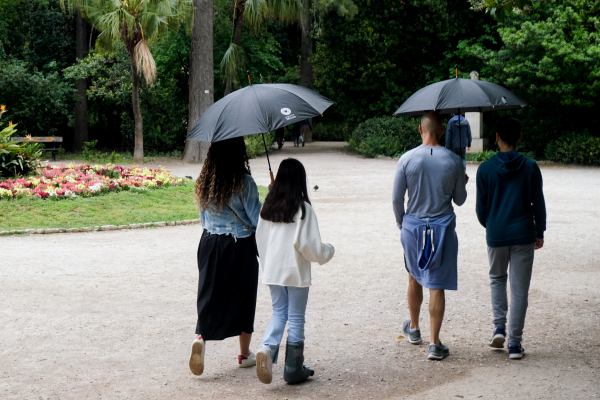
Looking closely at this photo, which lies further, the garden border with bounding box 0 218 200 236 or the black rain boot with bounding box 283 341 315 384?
the garden border with bounding box 0 218 200 236

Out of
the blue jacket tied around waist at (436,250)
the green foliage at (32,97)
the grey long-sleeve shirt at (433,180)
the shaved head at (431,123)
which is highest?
the green foliage at (32,97)

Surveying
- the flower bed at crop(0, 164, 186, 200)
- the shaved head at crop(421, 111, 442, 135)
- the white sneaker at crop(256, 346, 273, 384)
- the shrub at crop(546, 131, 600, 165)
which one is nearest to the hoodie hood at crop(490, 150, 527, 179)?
the shaved head at crop(421, 111, 442, 135)

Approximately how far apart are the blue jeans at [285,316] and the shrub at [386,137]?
21.5 m

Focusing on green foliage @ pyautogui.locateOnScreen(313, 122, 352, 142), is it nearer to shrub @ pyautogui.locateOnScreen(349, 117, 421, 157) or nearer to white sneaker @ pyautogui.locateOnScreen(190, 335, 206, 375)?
shrub @ pyautogui.locateOnScreen(349, 117, 421, 157)

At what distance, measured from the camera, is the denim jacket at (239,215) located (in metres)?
4.27

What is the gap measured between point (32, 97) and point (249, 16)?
30.6ft

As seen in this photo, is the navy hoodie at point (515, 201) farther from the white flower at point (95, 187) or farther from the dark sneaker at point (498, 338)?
the white flower at point (95, 187)

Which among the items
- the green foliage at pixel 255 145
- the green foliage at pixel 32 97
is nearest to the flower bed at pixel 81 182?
the green foliage at pixel 255 145

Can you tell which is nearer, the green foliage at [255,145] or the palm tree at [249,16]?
the palm tree at [249,16]

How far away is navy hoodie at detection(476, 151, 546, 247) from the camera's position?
4.60 metres

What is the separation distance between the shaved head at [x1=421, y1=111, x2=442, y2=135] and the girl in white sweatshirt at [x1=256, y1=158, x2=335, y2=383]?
3.79ft

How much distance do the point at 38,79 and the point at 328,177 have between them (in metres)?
14.1

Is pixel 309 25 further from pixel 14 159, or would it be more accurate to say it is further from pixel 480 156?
pixel 14 159

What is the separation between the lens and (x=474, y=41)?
1072 inches
